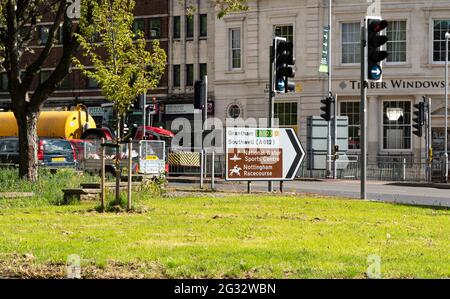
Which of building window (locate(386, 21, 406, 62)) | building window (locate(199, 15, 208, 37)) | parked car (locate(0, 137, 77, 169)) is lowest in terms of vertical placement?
parked car (locate(0, 137, 77, 169))

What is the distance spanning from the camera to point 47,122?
37531 millimetres

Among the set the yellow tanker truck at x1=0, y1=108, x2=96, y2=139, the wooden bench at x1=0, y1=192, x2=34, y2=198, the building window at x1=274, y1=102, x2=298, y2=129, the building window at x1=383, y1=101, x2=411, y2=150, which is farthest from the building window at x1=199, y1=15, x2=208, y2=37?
the wooden bench at x1=0, y1=192, x2=34, y2=198

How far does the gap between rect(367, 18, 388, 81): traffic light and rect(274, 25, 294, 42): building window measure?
2780 cm

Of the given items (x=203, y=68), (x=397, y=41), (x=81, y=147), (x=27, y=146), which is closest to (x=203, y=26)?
(x=203, y=68)

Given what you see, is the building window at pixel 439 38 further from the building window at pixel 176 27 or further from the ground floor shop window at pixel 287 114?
the building window at pixel 176 27

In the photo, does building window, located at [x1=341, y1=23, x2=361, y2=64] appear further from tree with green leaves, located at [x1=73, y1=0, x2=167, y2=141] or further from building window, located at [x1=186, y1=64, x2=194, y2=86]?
tree with green leaves, located at [x1=73, y1=0, x2=167, y2=141]

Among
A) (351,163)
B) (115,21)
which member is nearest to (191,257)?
(115,21)

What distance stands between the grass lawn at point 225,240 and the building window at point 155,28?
3689cm

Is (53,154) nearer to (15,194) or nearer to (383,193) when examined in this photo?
(15,194)

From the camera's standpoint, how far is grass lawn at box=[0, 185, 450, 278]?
788 centimetres

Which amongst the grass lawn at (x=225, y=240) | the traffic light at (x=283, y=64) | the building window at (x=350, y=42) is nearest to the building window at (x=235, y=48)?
the building window at (x=350, y=42)

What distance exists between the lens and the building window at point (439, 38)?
4300 centimetres

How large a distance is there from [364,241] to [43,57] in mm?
13345
